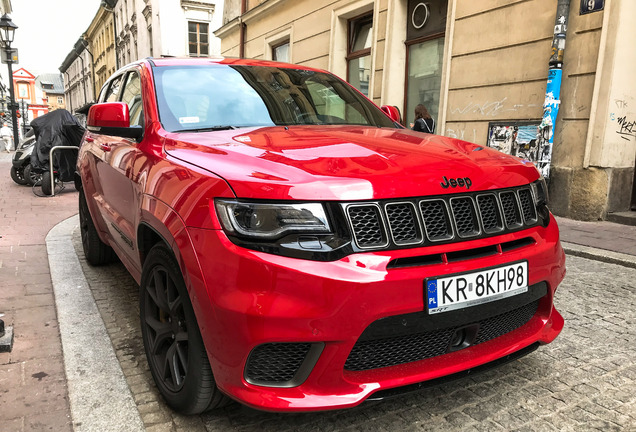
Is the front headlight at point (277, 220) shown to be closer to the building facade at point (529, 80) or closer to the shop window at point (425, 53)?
the building facade at point (529, 80)

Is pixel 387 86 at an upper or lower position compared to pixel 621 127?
upper

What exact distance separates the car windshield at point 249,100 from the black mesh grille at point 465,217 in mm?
1237

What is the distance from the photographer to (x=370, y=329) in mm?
1687

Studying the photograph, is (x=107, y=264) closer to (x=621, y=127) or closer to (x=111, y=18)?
(x=621, y=127)

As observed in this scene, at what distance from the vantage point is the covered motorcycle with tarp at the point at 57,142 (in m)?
9.09

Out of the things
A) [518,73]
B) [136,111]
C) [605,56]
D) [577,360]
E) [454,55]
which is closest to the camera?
[577,360]

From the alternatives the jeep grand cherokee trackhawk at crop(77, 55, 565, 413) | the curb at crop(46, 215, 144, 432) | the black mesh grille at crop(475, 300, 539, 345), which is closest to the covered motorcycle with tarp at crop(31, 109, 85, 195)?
the curb at crop(46, 215, 144, 432)

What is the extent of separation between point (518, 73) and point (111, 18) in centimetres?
4356

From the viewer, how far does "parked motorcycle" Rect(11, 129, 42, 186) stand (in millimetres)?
9586

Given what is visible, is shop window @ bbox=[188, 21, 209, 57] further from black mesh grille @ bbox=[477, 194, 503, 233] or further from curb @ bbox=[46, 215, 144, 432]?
black mesh grille @ bbox=[477, 194, 503, 233]

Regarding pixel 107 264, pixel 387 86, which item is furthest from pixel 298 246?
pixel 387 86

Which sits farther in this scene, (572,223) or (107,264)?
(572,223)

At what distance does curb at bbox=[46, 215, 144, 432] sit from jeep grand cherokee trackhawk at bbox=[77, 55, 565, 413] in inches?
7.7

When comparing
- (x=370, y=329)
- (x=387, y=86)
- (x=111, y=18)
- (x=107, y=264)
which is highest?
(x=111, y=18)
